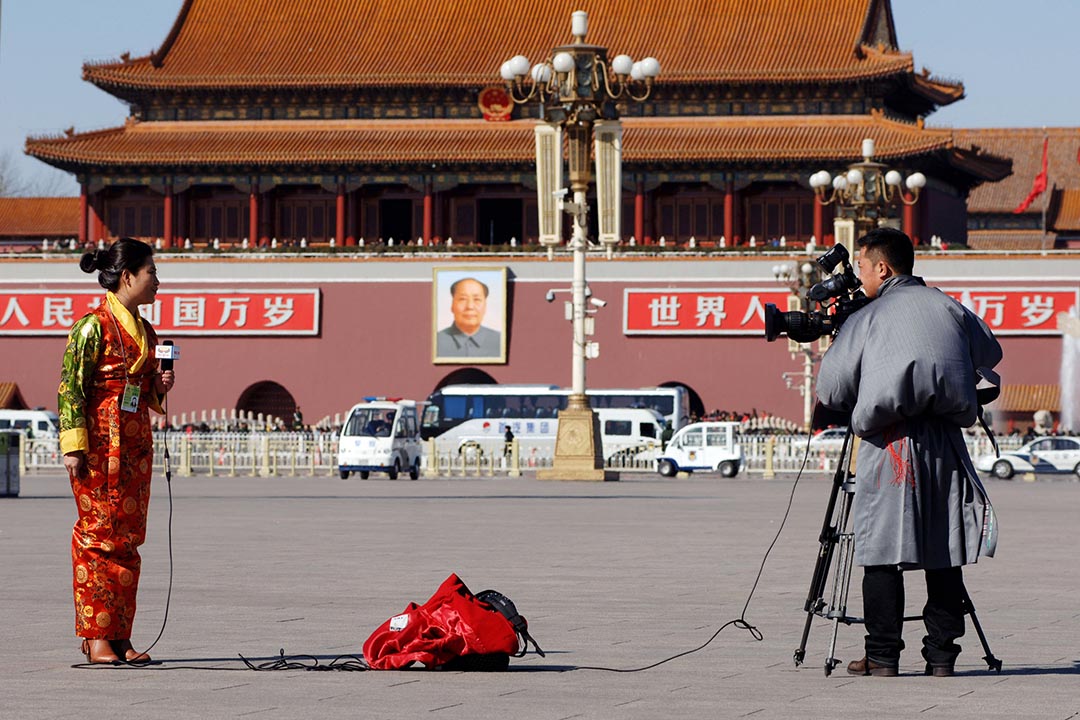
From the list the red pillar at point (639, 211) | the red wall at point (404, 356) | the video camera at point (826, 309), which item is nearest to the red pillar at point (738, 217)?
the red pillar at point (639, 211)

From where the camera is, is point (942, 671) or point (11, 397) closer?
point (942, 671)

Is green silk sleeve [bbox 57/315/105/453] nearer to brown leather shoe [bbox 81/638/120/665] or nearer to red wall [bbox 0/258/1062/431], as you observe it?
brown leather shoe [bbox 81/638/120/665]

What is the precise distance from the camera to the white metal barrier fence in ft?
115

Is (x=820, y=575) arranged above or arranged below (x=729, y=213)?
below

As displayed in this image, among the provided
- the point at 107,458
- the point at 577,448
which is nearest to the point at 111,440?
the point at 107,458

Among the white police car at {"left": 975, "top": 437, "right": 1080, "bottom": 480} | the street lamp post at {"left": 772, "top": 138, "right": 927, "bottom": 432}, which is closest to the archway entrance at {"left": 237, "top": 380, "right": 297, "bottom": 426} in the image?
the street lamp post at {"left": 772, "top": 138, "right": 927, "bottom": 432}

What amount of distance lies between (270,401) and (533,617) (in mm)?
39671

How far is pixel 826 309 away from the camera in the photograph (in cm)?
771

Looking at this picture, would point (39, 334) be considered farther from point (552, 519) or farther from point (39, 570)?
point (39, 570)

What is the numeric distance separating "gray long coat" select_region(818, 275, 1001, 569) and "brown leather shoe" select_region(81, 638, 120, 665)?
277 cm

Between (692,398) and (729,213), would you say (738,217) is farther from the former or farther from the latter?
(692,398)

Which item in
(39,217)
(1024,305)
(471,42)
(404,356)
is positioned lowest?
(404,356)

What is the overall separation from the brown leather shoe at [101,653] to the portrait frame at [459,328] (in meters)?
39.1

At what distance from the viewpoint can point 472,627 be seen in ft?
24.5
